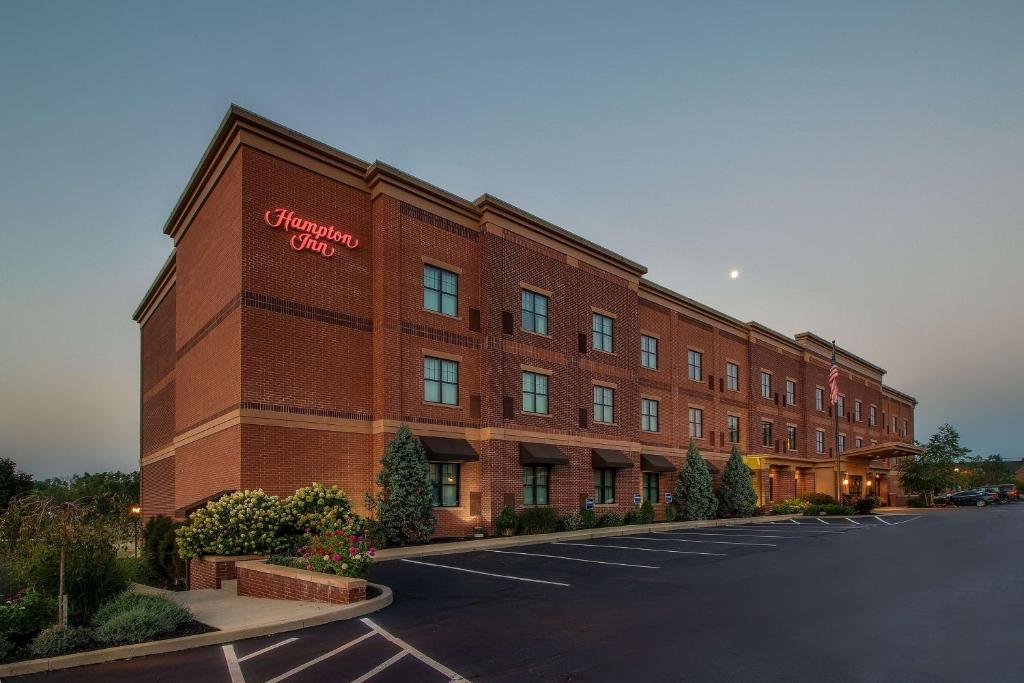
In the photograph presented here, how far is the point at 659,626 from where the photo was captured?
10.5m

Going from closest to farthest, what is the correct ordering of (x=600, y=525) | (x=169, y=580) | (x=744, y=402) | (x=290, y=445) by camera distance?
1. (x=169, y=580)
2. (x=290, y=445)
3. (x=600, y=525)
4. (x=744, y=402)

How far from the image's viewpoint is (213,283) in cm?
2383

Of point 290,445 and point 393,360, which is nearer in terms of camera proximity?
point 290,445

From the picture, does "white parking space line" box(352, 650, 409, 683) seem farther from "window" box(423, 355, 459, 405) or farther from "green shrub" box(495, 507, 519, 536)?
"green shrub" box(495, 507, 519, 536)

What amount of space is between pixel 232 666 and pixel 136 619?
2164mm

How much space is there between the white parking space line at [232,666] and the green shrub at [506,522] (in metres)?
16.5

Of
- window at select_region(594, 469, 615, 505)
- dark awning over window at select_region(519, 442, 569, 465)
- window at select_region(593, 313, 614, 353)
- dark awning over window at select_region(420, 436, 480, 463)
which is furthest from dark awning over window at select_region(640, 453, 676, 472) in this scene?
dark awning over window at select_region(420, 436, 480, 463)

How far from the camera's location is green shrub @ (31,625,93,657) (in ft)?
30.1

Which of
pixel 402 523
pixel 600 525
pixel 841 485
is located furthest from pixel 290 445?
pixel 841 485

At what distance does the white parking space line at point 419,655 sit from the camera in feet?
26.3

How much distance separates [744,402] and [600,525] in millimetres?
18722

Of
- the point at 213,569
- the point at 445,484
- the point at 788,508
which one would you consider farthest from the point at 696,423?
the point at 213,569

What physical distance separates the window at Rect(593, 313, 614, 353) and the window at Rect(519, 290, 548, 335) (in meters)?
3.85

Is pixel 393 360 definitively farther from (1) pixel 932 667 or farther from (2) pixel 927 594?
(1) pixel 932 667
